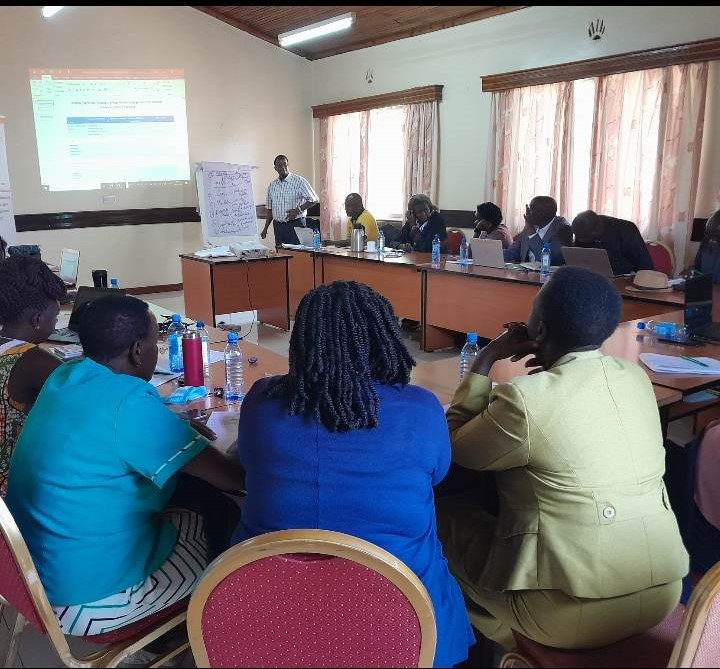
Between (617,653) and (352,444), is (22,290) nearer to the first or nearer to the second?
(352,444)

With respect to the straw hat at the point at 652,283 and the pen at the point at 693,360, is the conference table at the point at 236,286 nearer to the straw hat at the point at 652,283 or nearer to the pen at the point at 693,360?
the straw hat at the point at 652,283

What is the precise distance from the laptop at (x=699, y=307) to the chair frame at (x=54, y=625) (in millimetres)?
2161

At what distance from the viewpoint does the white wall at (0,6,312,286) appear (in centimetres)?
647

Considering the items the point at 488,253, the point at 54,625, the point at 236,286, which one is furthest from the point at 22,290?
the point at 236,286

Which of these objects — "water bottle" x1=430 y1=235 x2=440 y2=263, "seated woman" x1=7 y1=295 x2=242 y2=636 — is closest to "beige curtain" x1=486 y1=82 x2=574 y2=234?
"water bottle" x1=430 y1=235 x2=440 y2=263

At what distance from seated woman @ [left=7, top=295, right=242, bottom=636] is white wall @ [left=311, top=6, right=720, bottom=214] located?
479cm

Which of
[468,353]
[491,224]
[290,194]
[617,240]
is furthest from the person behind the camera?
[290,194]

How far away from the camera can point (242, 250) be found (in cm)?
561

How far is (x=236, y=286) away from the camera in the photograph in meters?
5.43

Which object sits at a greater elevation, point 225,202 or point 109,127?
point 109,127

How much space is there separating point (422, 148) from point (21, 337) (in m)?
5.52

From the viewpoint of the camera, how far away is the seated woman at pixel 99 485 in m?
1.28

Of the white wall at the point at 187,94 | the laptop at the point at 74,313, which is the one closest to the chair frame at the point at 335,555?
the laptop at the point at 74,313

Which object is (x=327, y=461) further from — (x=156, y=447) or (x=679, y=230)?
(x=679, y=230)
